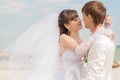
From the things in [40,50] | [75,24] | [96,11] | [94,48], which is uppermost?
[96,11]

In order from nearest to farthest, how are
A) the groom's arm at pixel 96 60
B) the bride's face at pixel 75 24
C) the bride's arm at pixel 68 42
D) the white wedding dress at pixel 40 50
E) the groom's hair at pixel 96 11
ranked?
the groom's arm at pixel 96 60
the groom's hair at pixel 96 11
the bride's arm at pixel 68 42
the bride's face at pixel 75 24
the white wedding dress at pixel 40 50

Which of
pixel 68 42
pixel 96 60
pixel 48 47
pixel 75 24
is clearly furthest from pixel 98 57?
pixel 48 47

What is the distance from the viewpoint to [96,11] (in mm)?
4359

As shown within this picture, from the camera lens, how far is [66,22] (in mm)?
5137

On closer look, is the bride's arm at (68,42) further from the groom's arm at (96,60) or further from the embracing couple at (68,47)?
the groom's arm at (96,60)

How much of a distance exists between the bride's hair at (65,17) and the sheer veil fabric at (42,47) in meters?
0.19

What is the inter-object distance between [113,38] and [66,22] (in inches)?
32.1

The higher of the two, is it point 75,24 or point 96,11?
point 96,11

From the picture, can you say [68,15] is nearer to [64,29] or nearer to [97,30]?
[64,29]

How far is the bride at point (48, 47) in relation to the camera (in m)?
5.05

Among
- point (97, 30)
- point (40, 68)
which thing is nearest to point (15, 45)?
point (40, 68)

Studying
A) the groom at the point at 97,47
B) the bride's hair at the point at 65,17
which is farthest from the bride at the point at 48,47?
the groom at the point at 97,47

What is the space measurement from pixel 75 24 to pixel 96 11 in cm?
71

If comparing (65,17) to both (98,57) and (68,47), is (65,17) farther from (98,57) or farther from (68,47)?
(98,57)
